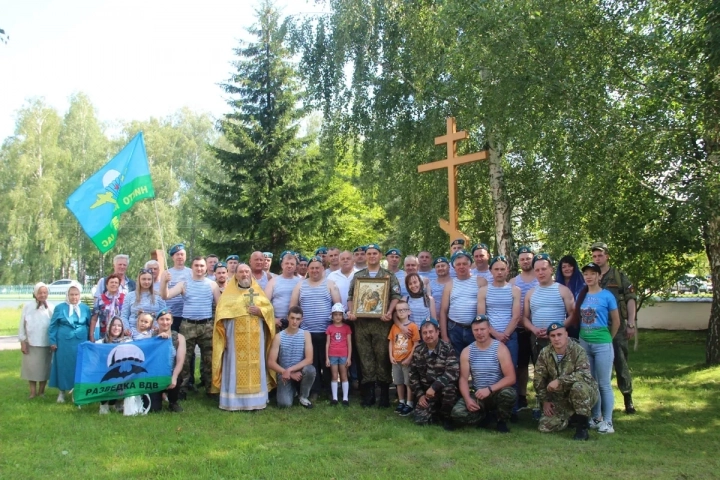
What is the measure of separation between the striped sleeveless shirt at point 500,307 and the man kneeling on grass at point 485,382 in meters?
0.44

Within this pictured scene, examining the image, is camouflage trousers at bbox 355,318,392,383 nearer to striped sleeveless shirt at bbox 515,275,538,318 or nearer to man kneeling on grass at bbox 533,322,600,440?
striped sleeveless shirt at bbox 515,275,538,318

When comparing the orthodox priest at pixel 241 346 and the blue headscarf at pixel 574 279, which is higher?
the blue headscarf at pixel 574 279

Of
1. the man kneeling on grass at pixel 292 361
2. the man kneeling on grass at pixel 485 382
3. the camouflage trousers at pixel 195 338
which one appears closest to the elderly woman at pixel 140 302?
the camouflage trousers at pixel 195 338

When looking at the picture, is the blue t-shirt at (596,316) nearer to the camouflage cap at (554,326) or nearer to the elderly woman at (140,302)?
the camouflage cap at (554,326)

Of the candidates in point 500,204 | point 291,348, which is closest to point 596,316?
point 291,348

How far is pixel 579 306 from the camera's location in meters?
6.52

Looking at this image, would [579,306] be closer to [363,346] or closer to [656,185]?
[363,346]

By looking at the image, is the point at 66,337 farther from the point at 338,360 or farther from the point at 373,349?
the point at 373,349

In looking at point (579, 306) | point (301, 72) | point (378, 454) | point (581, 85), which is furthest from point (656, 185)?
point (301, 72)

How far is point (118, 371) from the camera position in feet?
23.1

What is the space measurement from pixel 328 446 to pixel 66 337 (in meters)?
4.29

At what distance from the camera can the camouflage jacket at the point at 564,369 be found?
608 cm

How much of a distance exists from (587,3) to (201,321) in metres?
6.55

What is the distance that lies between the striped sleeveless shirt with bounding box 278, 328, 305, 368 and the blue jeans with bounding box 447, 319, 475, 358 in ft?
5.92
